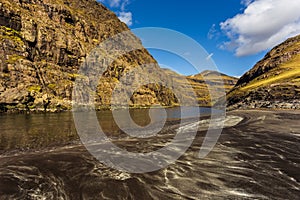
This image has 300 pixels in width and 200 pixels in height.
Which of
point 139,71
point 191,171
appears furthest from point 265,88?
point 191,171

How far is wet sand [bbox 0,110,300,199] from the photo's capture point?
853 centimetres

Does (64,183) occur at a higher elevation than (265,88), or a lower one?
lower

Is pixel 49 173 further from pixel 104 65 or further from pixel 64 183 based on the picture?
pixel 104 65

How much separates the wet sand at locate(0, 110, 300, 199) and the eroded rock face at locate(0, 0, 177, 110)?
59288mm

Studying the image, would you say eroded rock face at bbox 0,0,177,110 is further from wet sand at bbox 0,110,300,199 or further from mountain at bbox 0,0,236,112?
wet sand at bbox 0,110,300,199

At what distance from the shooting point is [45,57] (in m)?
86.9

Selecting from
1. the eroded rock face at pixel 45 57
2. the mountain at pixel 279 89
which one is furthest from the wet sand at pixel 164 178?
the mountain at pixel 279 89

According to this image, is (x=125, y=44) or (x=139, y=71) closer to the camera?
(x=139, y=71)

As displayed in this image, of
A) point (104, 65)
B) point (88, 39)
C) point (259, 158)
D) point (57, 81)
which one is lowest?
point (259, 158)

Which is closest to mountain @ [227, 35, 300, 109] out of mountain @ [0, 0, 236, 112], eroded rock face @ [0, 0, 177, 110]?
mountain @ [0, 0, 236, 112]

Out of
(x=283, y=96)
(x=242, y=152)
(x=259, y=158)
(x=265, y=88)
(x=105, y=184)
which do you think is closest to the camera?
(x=105, y=184)

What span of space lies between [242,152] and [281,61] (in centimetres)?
15295

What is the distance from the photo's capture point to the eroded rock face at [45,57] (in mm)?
66000

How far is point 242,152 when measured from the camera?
1496 cm
